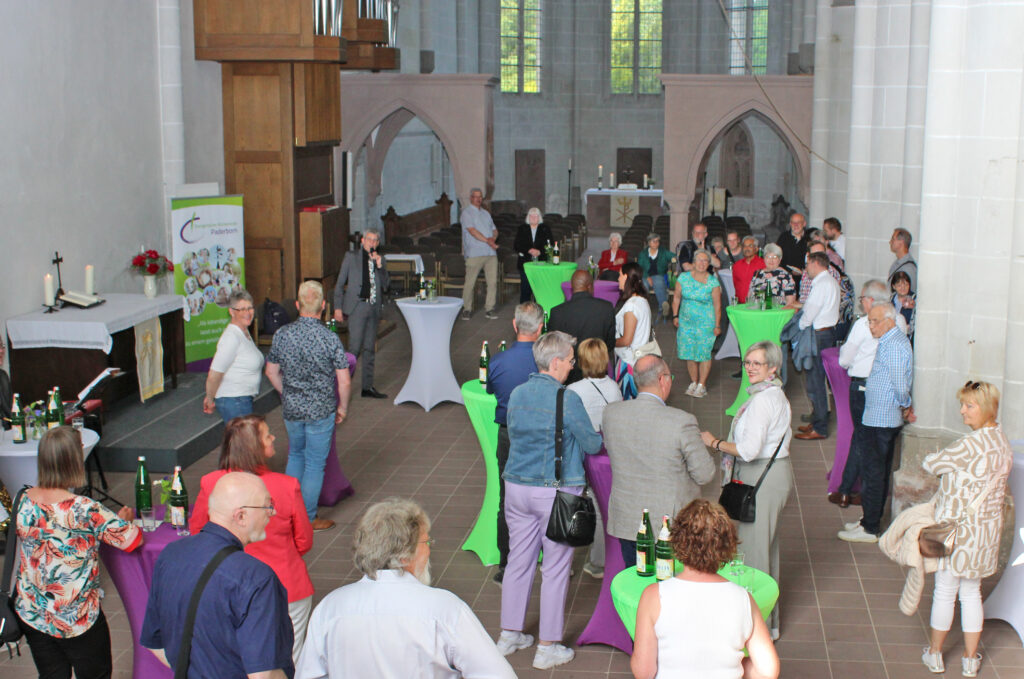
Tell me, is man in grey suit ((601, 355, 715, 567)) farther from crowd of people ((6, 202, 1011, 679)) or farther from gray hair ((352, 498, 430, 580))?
gray hair ((352, 498, 430, 580))

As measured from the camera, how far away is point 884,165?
36.4 feet

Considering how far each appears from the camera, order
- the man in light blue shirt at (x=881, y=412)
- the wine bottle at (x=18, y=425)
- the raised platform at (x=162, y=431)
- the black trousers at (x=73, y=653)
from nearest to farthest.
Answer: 1. the black trousers at (x=73, y=653)
2. the wine bottle at (x=18, y=425)
3. the man in light blue shirt at (x=881, y=412)
4. the raised platform at (x=162, y=431)

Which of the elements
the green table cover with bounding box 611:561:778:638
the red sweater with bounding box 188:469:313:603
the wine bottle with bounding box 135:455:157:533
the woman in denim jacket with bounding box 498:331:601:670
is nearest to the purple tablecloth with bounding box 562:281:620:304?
the woman in denim jacket with bounding box 498:331:601:670

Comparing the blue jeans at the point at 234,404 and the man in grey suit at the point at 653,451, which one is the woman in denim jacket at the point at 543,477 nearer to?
the man in grey suit at the point at 653,451

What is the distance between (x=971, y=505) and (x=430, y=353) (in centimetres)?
604

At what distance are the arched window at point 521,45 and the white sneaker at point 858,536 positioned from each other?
24.4m

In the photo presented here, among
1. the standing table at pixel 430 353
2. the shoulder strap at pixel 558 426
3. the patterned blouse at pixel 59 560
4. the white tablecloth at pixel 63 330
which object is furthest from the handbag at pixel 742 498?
the white tablecloth at pixel 63 330

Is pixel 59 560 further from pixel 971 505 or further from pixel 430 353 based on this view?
pixel 430 353

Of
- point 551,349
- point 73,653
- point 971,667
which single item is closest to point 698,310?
point 971,667

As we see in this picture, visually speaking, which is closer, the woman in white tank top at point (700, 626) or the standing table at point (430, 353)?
the woman in white tank top at point (700, 626)

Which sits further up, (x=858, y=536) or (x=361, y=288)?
(x=361, y=288)

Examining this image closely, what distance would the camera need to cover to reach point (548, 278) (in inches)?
557

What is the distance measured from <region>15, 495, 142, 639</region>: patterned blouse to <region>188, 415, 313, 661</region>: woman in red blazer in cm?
→ 38

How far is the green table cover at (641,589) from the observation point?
4.55 metres
